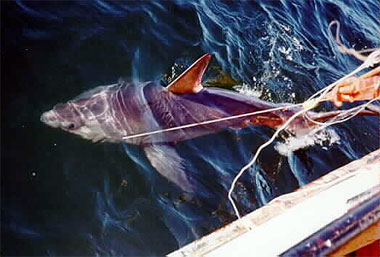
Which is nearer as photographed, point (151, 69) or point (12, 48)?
point (12, 48)

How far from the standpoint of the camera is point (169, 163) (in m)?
4.66

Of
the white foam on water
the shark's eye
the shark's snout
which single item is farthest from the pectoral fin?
the white foam on water

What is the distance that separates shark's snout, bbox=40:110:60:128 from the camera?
4680 mm

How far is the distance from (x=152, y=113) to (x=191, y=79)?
577mm

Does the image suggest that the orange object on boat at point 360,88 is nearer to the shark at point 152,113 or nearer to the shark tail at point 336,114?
the shark at point 152,113

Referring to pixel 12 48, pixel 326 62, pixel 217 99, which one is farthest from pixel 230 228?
pixel 326 62

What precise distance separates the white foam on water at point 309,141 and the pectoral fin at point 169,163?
1.36 metres

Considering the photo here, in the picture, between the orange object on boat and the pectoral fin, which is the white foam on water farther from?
the orange object on boat

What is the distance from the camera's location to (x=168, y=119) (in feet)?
16.1

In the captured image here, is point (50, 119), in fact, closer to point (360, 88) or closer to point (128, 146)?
point (128, 146)

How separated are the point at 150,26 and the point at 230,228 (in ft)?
14.7

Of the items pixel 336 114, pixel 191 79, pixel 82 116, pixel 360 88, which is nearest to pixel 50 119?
pixel 82 116

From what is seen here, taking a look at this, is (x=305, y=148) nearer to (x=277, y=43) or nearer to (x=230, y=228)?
(x=277, y=43)

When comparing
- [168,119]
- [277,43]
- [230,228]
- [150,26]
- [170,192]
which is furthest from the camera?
[277,43]
